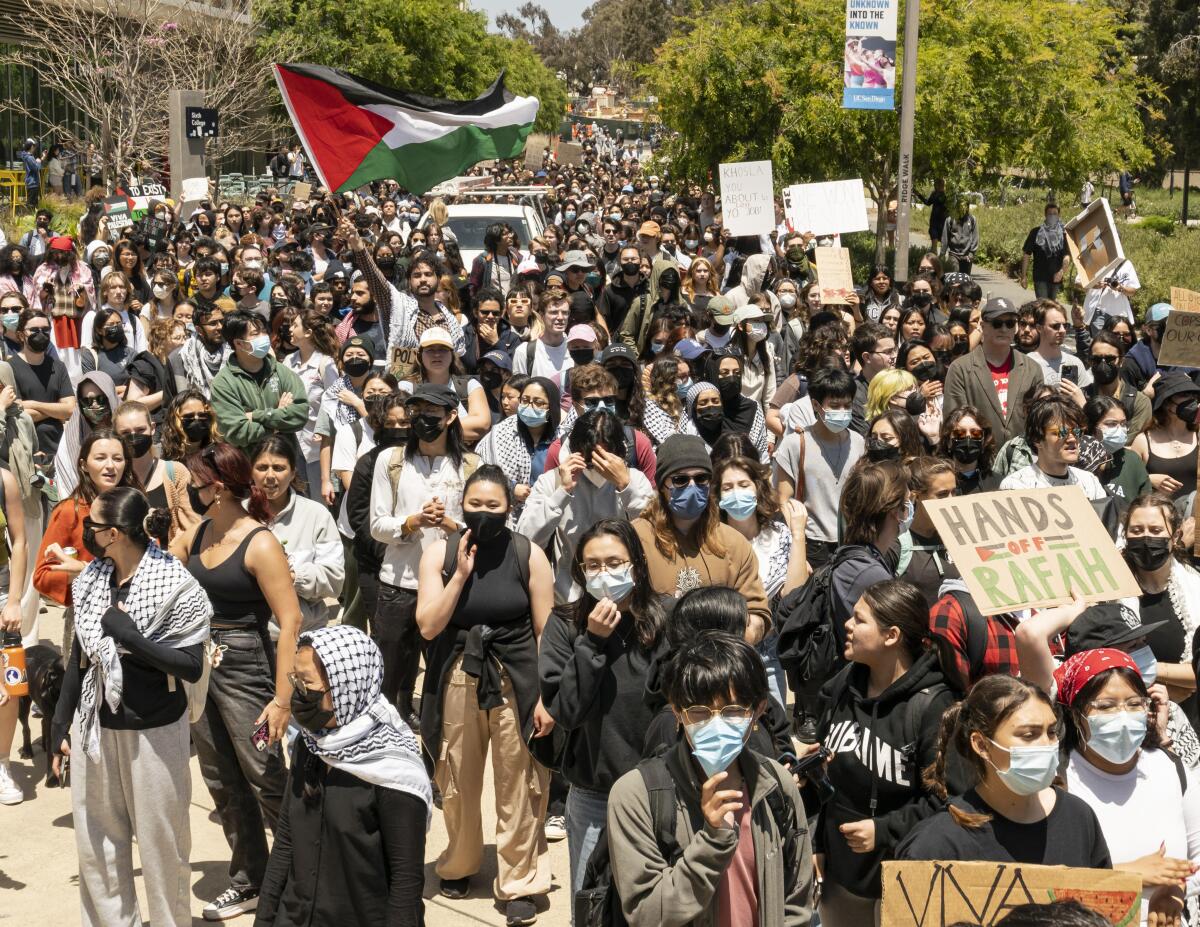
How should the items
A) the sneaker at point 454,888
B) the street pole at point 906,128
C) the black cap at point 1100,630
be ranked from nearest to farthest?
the black cap at point 1100,630
the sneaker at point 454,888
the street pole at point 906,128

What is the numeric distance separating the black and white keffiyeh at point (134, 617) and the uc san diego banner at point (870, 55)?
42.0 feet

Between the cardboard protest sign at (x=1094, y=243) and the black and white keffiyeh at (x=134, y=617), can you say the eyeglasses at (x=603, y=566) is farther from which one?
the cardboard protest sign at (x=1094, y=243)

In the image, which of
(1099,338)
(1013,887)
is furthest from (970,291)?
(1013,887)

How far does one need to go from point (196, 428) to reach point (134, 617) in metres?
2.75

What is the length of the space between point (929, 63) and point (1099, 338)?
37.7ft

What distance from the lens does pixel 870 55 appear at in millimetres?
16531

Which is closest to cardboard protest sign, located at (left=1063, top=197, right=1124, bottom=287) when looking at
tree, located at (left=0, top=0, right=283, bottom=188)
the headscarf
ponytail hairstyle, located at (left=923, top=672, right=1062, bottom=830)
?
the headscarf

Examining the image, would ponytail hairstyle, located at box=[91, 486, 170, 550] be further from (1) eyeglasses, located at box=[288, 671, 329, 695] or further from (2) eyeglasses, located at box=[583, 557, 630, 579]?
(2) eyeglasses, located at box=[583, 557, 630, 579]

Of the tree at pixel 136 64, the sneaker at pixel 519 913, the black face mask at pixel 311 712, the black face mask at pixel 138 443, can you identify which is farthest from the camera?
the tree at pixel 136 64

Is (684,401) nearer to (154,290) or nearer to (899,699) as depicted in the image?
(899,699)

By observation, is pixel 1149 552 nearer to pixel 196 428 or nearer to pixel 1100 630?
pixel 1100 630

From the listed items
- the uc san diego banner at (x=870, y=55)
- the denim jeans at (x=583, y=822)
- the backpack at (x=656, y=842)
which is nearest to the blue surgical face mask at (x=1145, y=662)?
the backpack at (x=656, y=842)

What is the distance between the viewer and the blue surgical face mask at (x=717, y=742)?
3.63 m

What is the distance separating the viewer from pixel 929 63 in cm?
1970
